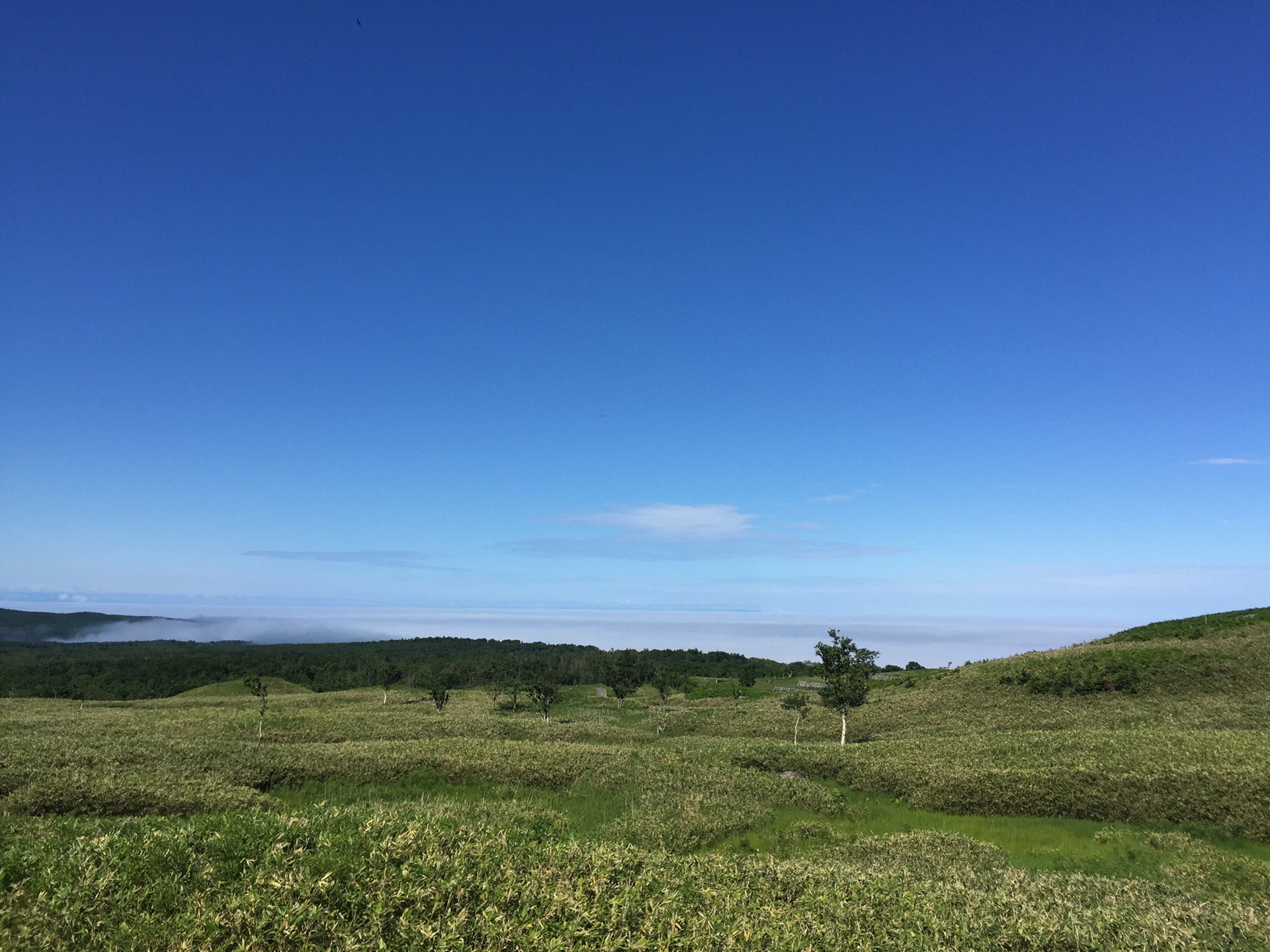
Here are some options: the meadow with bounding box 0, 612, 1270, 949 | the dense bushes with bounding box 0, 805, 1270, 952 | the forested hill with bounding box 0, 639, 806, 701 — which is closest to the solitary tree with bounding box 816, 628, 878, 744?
the meadow with bounding box 0, 612, 1270, 949

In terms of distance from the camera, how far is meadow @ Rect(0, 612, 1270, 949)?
9352 mm

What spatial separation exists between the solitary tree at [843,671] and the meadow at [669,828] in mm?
5946

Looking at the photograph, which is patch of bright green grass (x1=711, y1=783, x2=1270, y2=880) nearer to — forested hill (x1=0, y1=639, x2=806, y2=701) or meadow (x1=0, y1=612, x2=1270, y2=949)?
meadow (x1=0, y1=612, x2=1270, y2=949)

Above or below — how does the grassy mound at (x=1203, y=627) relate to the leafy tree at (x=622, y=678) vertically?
above

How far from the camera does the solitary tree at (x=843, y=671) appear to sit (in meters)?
49.7

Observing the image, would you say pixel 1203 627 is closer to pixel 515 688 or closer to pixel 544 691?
pixel 544 691

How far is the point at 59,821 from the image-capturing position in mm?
16906

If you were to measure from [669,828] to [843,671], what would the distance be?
32.1 meters

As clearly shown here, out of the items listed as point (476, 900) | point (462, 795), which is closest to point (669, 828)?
point (462, 795)

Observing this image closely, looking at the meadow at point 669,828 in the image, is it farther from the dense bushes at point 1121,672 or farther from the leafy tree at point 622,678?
the leafy tree at point 622,678

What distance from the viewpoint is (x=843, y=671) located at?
5081 centimetres

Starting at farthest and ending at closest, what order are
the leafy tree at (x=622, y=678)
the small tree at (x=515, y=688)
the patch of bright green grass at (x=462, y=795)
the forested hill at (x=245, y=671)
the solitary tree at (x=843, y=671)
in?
the forested hill at (x=245, y=671) < the leafy tree at (x=622, y=678) < the small tree at (x=515, y=688) < the solitary tree at (x=843, y=671) < the patch of bright green grass at (x=462, y=795)

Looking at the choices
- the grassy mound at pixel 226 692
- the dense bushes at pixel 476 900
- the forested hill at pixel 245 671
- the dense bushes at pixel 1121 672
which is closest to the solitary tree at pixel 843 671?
the dense bushes at pixel 1121 672

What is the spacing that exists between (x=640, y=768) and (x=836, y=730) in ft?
104
